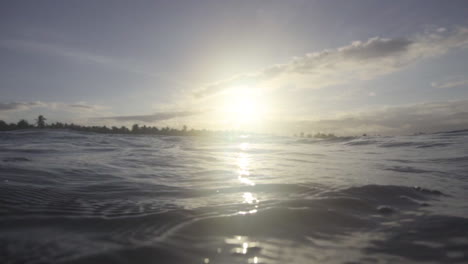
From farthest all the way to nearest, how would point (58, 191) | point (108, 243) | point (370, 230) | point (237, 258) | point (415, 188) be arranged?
point (415, 188), point (58, 191), point (370, 230), point (108, 243), point (237, 258)

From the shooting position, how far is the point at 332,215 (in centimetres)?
244

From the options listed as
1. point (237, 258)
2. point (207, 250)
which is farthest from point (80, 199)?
point (237, 258)

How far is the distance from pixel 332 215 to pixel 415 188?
1.77m

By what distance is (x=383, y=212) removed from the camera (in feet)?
8.40

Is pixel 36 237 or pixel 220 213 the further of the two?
pixel 220 213

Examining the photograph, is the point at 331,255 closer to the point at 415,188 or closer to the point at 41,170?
the point at 415,188

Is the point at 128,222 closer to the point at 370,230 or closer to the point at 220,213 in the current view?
the point at 220,213

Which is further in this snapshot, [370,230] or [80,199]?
[80,199]

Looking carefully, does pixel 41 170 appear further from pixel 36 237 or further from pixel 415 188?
pixel 415 188

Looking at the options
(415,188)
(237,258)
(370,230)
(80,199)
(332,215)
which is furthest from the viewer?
(415,188)

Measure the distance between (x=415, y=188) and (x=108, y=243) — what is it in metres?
3.57

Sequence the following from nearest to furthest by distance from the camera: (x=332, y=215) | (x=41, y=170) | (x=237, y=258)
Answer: (x=237, y=258), (x=332, y=215), (x=41, y=170)

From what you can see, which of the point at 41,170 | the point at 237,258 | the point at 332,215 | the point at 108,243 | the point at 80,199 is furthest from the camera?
the point at 41,170

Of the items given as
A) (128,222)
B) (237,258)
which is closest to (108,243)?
(128,222)
